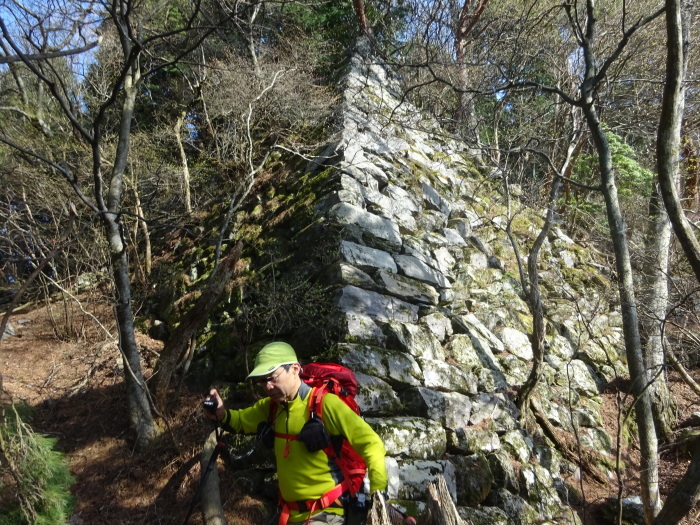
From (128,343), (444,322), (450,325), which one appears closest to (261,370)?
(128,343)

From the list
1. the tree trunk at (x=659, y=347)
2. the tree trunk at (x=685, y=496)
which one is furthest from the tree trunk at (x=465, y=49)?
the tree trunk at (x=685, y=496)

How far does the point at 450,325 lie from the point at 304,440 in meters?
4.55

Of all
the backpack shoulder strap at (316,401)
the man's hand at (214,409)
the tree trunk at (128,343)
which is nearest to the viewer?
the backpack shoulder strap at (316,401)

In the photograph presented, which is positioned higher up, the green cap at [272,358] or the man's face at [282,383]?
the green cap at [272,358]

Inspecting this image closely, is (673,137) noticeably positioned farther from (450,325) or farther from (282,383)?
(282,383)

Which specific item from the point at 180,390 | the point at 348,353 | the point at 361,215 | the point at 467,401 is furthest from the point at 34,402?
the point at 467,401

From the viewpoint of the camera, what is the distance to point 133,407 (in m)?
5.10

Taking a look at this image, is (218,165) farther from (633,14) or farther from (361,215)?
(633,14)

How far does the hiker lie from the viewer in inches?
98.2

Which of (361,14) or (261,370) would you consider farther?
(361,14)

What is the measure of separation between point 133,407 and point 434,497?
387cm

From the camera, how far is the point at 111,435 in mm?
5383

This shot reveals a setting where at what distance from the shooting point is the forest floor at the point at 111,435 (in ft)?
14.2

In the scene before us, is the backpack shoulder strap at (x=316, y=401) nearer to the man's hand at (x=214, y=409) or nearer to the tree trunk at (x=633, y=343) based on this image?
the man's hand at (x=214, y=409)
